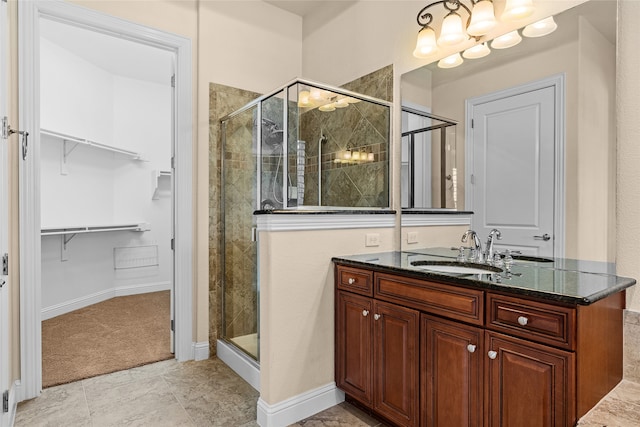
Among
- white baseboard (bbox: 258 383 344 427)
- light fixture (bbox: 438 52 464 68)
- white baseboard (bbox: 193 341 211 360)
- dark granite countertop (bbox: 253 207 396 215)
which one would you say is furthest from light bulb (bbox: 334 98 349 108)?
white baseboard (bbox: 193 341 211 360)

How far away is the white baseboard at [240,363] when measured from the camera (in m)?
2.39

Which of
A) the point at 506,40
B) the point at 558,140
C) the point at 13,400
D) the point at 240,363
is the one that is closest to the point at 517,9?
the point at 506,40

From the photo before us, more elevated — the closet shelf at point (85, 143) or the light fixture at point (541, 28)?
the light fixture at point (541, 28)

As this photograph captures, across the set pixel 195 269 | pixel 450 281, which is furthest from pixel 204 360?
pixel 450 281

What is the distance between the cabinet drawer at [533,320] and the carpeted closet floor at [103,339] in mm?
2523

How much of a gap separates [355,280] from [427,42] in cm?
153

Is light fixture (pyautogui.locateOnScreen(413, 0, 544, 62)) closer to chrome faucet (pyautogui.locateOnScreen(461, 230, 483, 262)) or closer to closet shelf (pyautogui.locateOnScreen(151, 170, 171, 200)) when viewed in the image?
chrome faucet (pyautogui.locateOnScreen(461, 230, 483, 262))

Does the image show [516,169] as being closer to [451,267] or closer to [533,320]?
[451,267]

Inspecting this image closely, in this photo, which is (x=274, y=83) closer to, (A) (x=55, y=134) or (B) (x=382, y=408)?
(A) (x=55, y=134)

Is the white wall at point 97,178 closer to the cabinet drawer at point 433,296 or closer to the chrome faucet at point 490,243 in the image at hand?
the cabinet drawer at point 433,296

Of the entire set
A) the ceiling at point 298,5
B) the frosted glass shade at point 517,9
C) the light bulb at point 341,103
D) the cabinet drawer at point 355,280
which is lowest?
the cabinet drawer at point 355,280

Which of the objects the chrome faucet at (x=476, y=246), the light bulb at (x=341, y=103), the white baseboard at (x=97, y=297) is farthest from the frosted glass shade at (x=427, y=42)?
the white baseboard at (x=97, y=297)

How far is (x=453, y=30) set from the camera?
6.73ft

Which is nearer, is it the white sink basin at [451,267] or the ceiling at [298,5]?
the white sink basin at [451,267]
